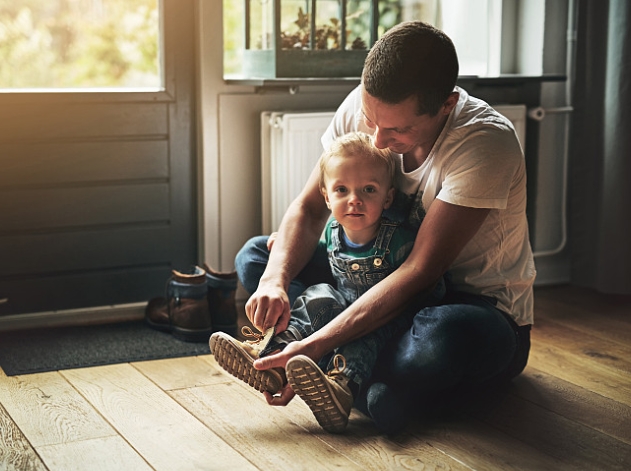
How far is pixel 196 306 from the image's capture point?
2568mm

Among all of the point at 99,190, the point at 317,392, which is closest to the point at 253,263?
the point at 317,392

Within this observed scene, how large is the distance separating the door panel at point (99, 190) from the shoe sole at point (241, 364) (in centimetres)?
102

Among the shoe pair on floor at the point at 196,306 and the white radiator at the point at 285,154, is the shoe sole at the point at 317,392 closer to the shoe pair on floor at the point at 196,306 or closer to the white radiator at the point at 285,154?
the shoe pair on floor at the point at 196,306

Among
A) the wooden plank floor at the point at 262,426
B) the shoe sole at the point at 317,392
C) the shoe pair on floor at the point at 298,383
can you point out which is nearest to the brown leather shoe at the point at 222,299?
the wooden plank floor at the point at 262,426

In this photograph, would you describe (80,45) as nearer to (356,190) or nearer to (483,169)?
(356,190)

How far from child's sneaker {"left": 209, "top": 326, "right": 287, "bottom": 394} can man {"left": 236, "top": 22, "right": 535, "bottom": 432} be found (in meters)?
0.03

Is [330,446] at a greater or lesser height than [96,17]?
lesser

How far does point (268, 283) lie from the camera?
200 cm

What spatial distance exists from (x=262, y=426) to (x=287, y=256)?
40 cm

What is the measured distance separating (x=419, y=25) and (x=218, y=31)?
42.5 inches

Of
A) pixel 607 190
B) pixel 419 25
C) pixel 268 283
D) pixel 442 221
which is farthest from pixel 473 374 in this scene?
pixel 607 190

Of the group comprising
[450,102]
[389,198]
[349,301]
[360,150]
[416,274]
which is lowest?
[349,301]

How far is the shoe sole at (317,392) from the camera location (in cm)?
173

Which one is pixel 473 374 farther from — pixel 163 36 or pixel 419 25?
pixel 163 36
